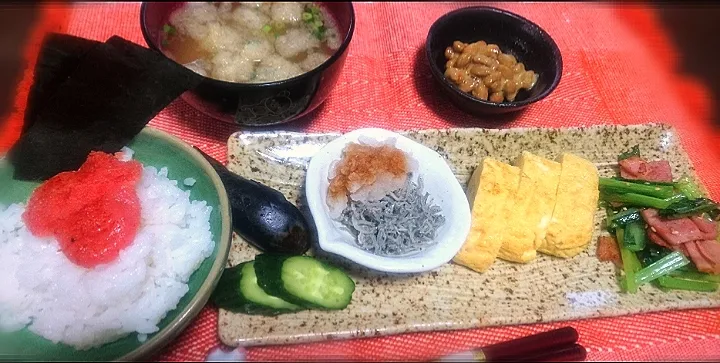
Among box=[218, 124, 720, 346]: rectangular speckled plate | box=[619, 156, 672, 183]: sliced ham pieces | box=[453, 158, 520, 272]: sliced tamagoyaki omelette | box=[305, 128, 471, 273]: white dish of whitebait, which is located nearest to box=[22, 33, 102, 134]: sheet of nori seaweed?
box=[218, 124, 720, 346]: rectangular speckled plate

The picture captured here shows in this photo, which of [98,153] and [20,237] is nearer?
[20,237]

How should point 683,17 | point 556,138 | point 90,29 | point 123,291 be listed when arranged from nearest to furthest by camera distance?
point 123,291 → point 556,138 → point 90,29 → point 683,17

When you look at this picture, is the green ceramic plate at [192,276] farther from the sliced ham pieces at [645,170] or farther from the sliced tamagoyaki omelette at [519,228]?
the sliced ham pieces at [645,170]

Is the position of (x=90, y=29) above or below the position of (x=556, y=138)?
above

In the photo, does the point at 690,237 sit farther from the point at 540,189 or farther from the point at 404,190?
the point at 404,190

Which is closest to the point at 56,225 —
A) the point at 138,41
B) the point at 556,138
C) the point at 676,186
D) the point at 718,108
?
the point at 138,41

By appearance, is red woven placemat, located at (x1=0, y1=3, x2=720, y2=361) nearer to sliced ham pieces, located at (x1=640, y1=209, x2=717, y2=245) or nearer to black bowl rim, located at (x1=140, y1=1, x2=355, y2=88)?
sliced ham pieces, located at (x1=640, y1=209, x2=717, y2=245)

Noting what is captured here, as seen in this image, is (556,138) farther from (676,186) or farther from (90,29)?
(90,29)
